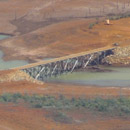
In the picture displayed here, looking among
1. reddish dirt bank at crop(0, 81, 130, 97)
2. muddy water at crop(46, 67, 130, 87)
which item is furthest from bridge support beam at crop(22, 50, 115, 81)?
reddish dirt bank at crop(0, 81, 130, 97)

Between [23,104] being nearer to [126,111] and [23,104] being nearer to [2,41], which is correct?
[126,111]

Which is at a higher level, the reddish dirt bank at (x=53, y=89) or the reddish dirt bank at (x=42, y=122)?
the reddish dirt bank at (x=42, y=122)

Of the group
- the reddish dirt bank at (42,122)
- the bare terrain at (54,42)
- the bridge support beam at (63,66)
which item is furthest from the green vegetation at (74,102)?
the bridge support beam at (63,66)

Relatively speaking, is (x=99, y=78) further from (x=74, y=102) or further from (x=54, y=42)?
(x=74, y=102)

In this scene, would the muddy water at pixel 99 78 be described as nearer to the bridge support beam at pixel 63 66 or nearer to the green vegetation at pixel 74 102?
the bridge support beam at pixel 63 66

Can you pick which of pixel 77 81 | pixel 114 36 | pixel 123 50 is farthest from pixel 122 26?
pixel 77 81

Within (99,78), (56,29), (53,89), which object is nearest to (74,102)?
(53,89)

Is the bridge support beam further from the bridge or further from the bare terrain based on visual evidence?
the bare terrain
